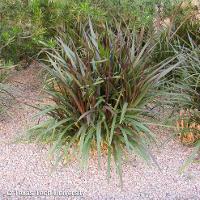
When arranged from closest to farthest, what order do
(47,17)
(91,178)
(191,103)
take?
1. (91,178)
2. (191,103)
3. (47,17)

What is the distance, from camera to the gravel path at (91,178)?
330 cm

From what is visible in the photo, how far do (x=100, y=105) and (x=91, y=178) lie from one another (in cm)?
63

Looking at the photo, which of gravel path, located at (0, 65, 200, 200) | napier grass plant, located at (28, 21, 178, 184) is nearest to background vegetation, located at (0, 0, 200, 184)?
napier grass plant, located at (28, 21, 178, 184)

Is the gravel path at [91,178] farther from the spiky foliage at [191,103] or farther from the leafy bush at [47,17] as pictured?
the leafy bush at [47,17]

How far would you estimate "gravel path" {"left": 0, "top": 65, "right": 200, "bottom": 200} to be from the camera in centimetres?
330

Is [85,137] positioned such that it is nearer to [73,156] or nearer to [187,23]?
[73,156]

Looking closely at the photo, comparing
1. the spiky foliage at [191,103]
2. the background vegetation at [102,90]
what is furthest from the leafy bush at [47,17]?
the spiky foliage at [191,103]

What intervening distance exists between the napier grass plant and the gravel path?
0.13m

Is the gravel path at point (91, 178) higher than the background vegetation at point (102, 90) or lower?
lower

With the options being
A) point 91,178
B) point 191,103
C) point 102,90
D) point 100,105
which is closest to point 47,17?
point 102,90

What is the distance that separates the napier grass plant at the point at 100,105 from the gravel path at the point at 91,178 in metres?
0.13

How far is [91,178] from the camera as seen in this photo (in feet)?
11.3

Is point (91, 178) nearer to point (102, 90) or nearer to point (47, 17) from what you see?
point (102, 90)

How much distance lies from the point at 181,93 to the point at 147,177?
3.13ft
